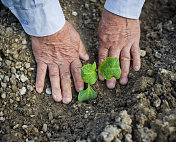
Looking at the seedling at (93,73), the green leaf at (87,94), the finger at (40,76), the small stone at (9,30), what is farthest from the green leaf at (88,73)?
the small stone at (9,30)

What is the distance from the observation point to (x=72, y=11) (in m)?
2.59

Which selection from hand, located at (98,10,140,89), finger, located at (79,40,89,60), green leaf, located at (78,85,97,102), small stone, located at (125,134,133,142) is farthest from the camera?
finger, located at (79,40,89,60)

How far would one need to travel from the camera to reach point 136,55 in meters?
2.27

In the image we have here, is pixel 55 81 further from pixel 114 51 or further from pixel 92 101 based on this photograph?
pixel 114 51

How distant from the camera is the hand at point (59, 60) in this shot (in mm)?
2141

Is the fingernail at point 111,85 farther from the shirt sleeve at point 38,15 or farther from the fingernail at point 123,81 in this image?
the shirt sleeve at point 38,15

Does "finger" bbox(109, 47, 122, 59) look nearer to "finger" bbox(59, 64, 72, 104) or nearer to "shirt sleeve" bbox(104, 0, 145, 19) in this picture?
"shirt sleeve" bbox(104, 0, 145, 19)

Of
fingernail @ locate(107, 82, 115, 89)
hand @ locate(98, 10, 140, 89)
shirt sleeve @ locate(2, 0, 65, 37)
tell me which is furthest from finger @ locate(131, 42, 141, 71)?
shirt sleeve @ locate(2, 0, 65, 37)

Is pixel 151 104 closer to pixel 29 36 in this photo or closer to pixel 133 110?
pixel 133 110

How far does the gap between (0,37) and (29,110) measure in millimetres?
952

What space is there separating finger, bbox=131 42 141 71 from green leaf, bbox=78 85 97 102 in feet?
1.94

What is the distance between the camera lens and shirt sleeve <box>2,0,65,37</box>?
6.15ft

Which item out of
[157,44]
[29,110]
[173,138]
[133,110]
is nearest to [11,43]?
[29,110]

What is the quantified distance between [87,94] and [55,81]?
0.41m
